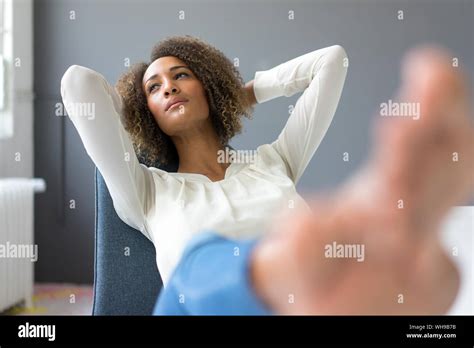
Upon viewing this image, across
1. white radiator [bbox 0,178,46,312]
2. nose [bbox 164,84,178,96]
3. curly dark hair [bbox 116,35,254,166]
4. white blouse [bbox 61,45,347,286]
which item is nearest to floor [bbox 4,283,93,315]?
white radiator [bbox 0,178,46,312]

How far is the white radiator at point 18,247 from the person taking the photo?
2.67ft

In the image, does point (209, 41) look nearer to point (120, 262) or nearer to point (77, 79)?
point (77, 79)

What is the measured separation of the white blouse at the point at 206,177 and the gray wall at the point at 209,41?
1.4 inches

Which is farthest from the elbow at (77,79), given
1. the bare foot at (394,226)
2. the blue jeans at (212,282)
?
the bare foot at (394,226)

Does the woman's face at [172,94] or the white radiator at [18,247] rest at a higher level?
the woman's face at [172,94]

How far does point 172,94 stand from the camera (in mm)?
872

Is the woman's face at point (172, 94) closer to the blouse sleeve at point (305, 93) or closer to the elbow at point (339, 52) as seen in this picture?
the blouse sleeve at point (305, 93)

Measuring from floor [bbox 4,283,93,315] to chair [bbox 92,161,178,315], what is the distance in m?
0.03

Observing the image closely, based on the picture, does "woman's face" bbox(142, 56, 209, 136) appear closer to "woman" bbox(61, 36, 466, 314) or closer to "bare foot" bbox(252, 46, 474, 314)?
"woman" bbox(61, 36, 466, 314)

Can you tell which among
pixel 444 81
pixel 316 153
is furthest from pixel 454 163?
pixel 316 153

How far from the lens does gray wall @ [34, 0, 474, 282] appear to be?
82 cm

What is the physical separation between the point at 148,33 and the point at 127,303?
443mm
